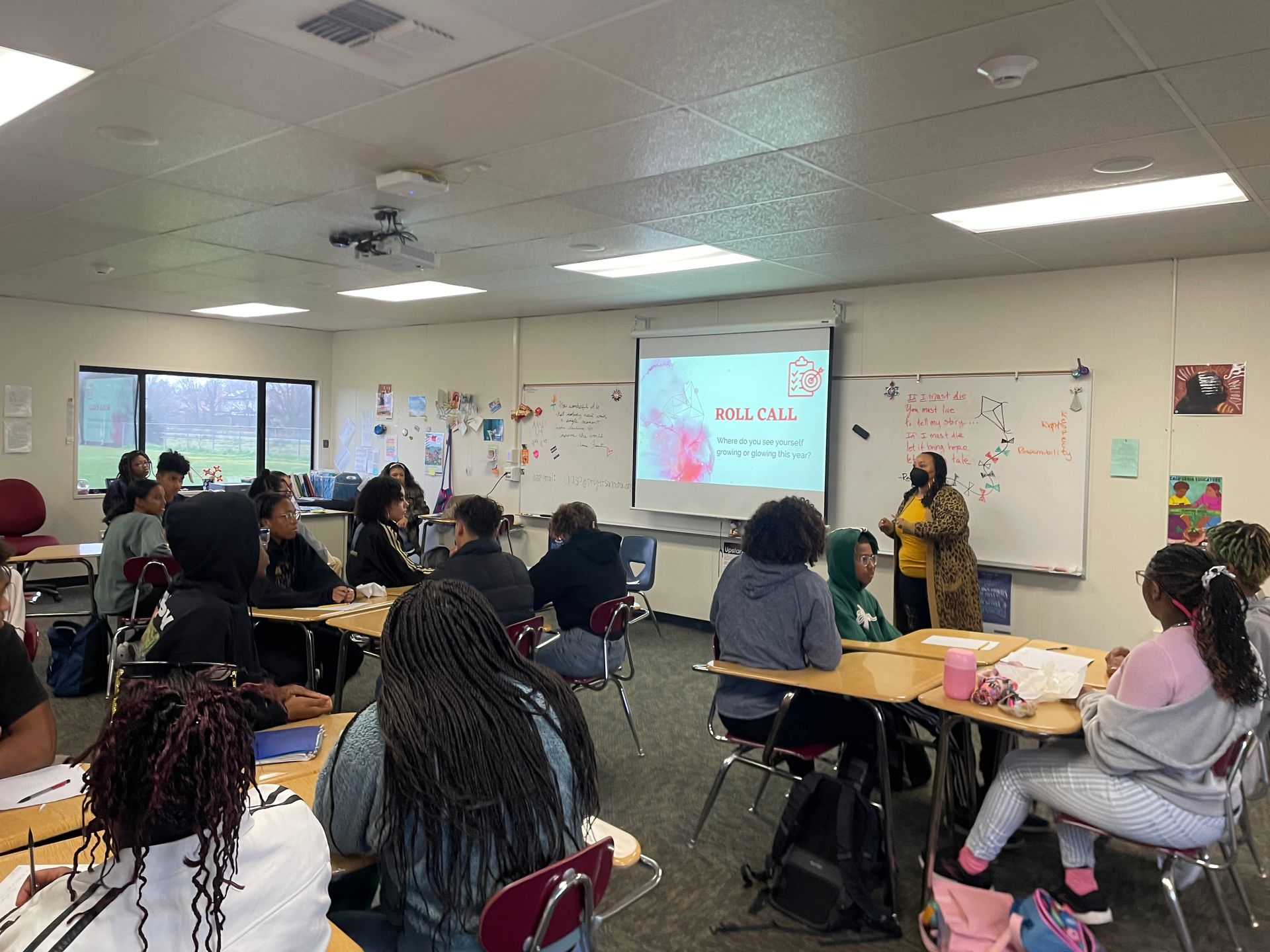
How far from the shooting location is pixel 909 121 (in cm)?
281

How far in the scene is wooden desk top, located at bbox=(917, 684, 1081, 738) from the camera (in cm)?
253

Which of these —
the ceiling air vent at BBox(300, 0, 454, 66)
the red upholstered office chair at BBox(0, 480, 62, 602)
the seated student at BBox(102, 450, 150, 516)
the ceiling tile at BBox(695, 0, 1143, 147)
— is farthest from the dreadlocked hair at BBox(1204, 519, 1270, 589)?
the red upholstered office chair at BBox(0, 480, 62, 602)

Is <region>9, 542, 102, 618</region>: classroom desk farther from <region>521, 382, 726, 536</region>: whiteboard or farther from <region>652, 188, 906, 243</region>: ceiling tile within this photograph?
<region>652, 188, 906, 243</region>: ceiling tile

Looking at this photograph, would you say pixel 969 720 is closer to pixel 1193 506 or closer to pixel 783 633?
pixel 783 633

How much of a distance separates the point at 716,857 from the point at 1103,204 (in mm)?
3020

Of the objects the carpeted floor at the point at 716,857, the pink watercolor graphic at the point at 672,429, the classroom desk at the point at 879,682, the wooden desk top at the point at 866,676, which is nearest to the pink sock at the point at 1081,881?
the carpeted floor at the point at 716,857

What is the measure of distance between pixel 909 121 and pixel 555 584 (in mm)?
2326

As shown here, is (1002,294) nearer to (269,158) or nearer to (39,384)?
(269,158)

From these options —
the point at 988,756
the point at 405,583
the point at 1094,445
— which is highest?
the point at 1094,445

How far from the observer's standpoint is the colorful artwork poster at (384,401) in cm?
895

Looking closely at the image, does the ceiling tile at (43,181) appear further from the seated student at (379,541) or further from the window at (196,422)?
→ the window at (196,422)

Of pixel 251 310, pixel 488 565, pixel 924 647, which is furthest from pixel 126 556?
pixel 924 647

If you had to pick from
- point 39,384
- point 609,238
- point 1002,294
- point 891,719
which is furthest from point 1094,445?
point 39,384

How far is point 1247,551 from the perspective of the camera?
2.96 m
